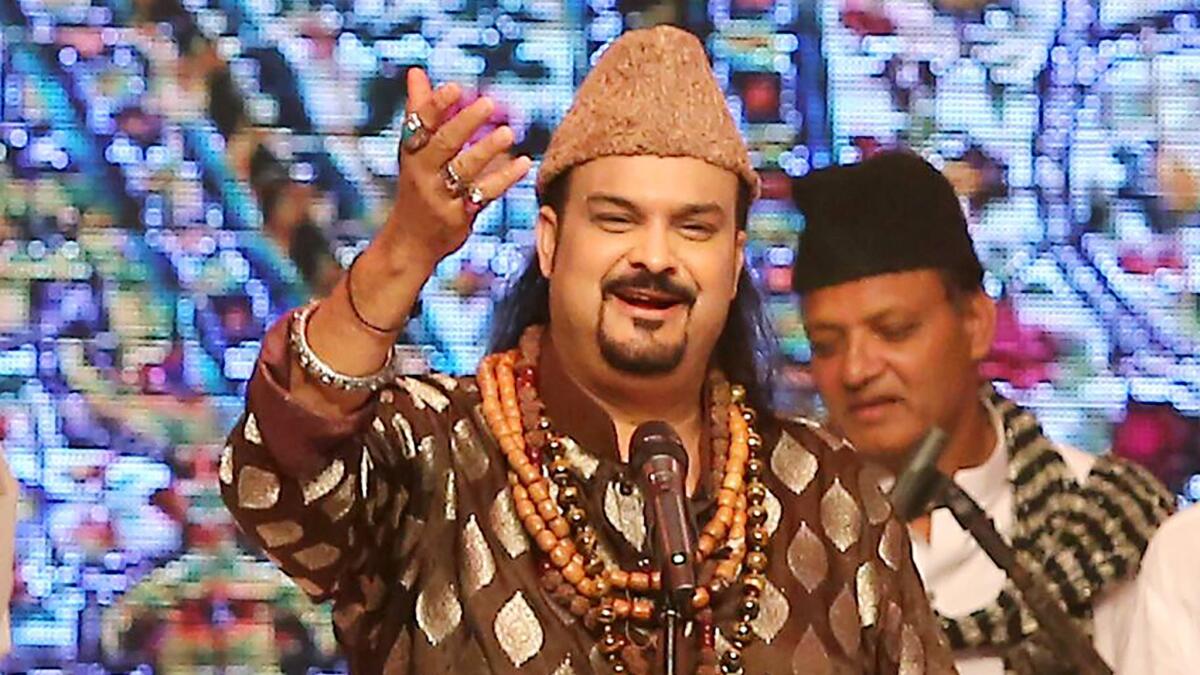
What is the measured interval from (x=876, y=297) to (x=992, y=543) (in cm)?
84

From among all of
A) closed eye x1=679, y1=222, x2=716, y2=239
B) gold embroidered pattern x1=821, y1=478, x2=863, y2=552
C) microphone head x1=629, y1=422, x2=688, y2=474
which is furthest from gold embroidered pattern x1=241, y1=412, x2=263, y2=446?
gold embroidered pattern x1=821, y1=478, x2=863, y2=552

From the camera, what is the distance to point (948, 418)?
2639 millimetres

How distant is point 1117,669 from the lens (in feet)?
7.59

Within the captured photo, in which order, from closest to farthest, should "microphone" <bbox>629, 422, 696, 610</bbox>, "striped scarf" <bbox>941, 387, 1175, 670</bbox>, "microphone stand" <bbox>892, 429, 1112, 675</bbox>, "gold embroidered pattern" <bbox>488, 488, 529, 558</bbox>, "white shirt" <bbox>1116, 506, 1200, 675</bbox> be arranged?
"microphone" <bbox>629, 422, 696, 610</bbox> < "microphone stand" <bbox>892, 429, 1112, 675</bbox> < "gold embroidered pattern" <bbox>488, 488, 529, 558</bbox> < "white shirt" <bbox>1116, 506, 1200, 675</bbox> < "striped scarf" <bbox>941, 387, 1175, 670</bbox>

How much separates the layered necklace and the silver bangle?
20cm

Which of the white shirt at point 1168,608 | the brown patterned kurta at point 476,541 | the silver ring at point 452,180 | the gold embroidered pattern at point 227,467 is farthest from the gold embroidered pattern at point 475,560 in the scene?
the white shirt at point 1168,608

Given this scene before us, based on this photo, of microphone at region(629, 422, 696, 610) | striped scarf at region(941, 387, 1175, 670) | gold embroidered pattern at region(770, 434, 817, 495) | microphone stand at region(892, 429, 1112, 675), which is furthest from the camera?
striped scarf at region(941, 387, 1175, 670)

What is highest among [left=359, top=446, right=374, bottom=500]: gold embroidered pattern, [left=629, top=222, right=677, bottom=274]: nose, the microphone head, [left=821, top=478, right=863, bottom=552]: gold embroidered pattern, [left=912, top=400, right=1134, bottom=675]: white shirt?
[left=629, top=222, right=677, bottom=274]: nose

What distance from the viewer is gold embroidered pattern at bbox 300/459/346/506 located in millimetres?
1842

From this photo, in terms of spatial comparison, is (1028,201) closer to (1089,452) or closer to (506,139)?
(1089,452)

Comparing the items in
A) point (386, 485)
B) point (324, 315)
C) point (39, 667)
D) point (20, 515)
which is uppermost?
point (324, 315)

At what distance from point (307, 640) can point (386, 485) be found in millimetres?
814

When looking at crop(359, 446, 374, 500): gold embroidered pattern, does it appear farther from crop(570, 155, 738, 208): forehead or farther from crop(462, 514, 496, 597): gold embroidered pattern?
crop(570, 155, 738, 208): forehead

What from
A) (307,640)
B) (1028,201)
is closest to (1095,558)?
(1028,201)
